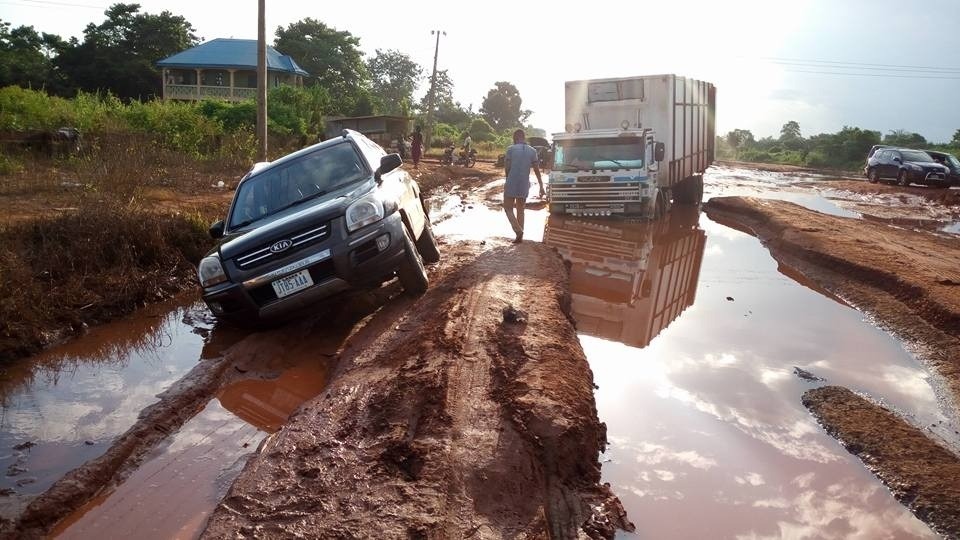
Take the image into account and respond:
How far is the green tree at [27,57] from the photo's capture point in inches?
1448

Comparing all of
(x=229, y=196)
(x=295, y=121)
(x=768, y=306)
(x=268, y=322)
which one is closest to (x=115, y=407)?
(x=268, y=322)

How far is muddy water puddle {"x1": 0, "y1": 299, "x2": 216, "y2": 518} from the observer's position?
4156 mm

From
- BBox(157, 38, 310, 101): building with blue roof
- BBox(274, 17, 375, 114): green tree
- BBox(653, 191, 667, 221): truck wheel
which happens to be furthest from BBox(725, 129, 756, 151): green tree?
BBox(653, 191, 667, 221): truck wheel

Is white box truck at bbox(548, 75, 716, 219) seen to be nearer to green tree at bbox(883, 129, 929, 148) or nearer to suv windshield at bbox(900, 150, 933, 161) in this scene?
suv windshield at bbox(900, 150, 933, 161)

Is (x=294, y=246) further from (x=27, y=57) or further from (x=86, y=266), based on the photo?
(x=27, y=57)

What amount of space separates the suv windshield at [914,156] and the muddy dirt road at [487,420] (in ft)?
69.3

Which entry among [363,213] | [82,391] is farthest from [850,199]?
[82,391]

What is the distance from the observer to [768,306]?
28.9 feet

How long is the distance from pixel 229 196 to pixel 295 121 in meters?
11.9

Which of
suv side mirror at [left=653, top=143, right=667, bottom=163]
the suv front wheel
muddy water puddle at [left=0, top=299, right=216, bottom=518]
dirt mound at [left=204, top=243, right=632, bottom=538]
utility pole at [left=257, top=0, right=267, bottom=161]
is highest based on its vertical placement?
utility pole at [left=257, top=0, right=267, bottom=161]

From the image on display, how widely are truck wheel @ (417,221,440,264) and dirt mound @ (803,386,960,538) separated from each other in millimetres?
4445

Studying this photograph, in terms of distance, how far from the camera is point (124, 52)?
42.2 metres

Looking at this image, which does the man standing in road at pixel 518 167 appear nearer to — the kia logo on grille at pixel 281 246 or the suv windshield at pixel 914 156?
the kia logo on grille at pixel 281 246

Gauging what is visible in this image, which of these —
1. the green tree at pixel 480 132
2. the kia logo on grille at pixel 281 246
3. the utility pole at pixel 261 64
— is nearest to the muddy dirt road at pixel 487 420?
the kia logo on grille at pixel 281 246
